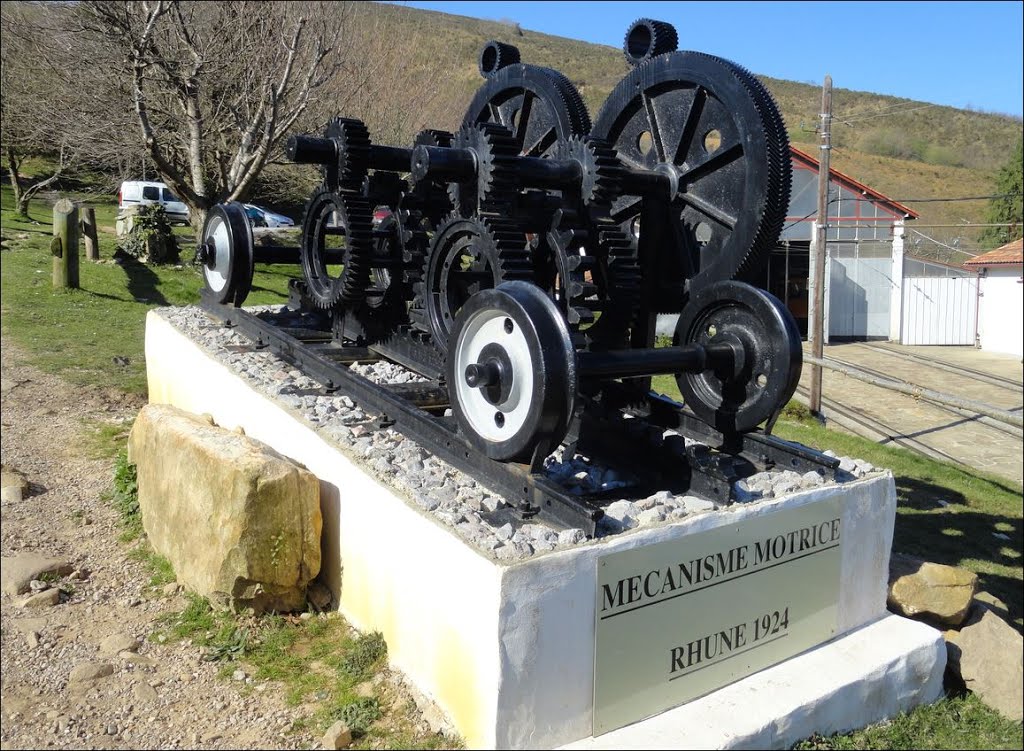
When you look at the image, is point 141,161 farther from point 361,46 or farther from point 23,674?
point 23,674

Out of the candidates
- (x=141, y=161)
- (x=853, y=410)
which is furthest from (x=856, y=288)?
(x=141, y=161)

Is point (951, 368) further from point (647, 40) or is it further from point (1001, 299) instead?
point (647, 40)

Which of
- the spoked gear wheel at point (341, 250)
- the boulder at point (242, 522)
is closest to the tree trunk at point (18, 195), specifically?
the spoked gear wheel at point (341, 250)

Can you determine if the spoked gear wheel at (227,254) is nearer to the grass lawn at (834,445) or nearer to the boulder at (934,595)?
the grass lawn at (834,445)

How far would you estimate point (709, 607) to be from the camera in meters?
3.78

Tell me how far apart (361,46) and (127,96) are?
17.2 ft

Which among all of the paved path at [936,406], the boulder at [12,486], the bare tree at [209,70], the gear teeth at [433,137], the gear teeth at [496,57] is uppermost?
the bare tree at [209,70]

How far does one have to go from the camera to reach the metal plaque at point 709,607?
348cm

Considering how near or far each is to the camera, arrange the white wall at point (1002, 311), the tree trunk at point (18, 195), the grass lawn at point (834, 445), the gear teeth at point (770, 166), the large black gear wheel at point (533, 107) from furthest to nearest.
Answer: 1. the white wall at point (1002, 311)
2. the tree trunk at point (18, 195)
3. the large black gear wheel at point (533, 107)
4. the gear teeth at point (770, 166)
5. the grass lawn at point (834, 445)

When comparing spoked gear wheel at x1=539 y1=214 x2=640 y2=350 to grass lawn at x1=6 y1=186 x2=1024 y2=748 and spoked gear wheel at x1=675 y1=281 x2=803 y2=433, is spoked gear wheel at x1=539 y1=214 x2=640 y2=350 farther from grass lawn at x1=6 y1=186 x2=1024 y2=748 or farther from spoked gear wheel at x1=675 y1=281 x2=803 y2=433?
grass lawn at x1=6 y1=186 x2=1024 y2=748

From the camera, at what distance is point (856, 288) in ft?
77.5

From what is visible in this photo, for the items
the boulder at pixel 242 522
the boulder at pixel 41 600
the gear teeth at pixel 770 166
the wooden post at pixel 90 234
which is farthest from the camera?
the wooden post at pixel 90 234

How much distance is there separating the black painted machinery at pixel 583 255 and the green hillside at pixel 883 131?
33.9 metres

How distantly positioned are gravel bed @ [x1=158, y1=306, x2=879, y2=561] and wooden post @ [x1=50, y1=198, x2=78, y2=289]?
7.07 metres
